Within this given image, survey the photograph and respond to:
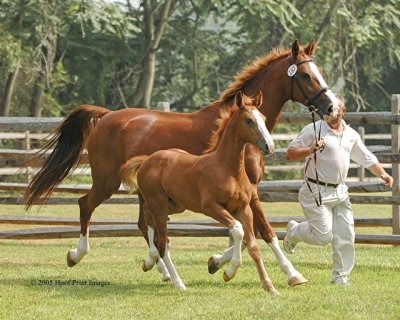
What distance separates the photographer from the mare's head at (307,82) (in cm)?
1000

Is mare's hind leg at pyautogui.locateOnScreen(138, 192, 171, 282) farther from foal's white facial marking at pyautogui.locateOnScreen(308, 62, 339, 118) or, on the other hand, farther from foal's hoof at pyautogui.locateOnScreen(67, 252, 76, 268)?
foal's white facial marking at pyautogui.locateOnScreen(308, 62, 339, 118)

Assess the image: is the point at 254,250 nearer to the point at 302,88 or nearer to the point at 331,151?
the point at 331,151

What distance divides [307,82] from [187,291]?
90.3 inches

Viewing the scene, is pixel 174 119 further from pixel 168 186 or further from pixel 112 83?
pixel 112 83

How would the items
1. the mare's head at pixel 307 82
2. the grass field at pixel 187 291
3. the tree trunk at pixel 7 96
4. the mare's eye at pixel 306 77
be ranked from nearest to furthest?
the grass field at pixel 187 291 → the mare's head at pixel 307 82 → the mare's eye at pixel 306 77 → the tree trunk at pixel 7 96

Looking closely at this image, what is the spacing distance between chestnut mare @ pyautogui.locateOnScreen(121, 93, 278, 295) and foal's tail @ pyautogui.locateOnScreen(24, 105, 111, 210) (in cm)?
199

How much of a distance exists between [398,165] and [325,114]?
465 cm

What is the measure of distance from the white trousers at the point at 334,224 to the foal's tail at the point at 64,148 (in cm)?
306

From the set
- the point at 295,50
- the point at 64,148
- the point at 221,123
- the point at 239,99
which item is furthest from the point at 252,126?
the point at 64,148

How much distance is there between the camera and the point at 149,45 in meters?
32.1

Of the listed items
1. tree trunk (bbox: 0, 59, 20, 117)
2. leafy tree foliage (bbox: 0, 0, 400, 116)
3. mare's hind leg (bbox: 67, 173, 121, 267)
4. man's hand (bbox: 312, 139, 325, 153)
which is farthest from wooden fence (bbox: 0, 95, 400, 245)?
tree trunk (bbox: 0, 59, 20, 117)

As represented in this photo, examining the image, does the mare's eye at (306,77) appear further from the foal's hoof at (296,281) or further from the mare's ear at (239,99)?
the foal's hoof at (296,281)

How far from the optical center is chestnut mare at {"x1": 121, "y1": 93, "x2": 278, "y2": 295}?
9.13m

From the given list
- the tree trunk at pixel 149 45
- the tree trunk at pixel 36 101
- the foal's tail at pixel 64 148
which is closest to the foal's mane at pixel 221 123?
the foal's tail at pixel 64 148
